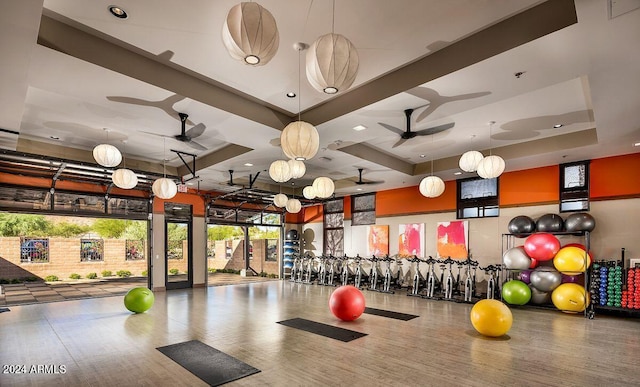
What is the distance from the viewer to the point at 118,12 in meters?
3.18

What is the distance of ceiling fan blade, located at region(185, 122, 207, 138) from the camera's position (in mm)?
5636

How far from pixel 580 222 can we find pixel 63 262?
16.9 m

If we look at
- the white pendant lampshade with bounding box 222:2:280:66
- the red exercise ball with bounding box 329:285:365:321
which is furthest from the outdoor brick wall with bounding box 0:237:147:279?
the white pendant lampshade with bounding box 222:2:280:66

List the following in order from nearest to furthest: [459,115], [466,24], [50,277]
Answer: [466,24] < [459,115] < [50,277]

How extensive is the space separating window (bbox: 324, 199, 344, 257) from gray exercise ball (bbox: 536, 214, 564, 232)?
665 cm

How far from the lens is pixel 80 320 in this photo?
6.06m

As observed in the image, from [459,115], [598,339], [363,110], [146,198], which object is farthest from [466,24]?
[146,198]

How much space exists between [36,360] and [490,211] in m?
9.39

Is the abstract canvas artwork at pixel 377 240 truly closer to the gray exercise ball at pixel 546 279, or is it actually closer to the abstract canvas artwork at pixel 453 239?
the abstract canvas artwork at pixel 453 239

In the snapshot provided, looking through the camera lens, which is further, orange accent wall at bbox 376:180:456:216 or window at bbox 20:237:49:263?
window at bbox 20:237:49:263

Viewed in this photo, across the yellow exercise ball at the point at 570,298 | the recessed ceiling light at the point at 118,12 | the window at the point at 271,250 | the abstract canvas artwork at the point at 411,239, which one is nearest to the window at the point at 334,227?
the window at the point at 271,250

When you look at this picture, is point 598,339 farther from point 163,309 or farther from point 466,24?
point 163,309

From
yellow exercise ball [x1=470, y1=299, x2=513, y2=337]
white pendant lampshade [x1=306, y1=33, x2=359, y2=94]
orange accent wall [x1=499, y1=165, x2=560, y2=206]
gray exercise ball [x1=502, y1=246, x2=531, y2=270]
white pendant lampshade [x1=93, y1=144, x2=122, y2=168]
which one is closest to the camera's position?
white pendant lampshade [x1=306, y1=33, x2=359, y2=94]

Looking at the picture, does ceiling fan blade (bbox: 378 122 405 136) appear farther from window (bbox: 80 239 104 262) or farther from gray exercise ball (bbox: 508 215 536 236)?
window (bbox: 80 239 104 262)
